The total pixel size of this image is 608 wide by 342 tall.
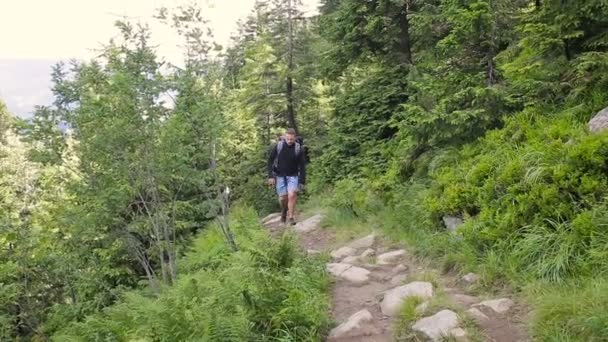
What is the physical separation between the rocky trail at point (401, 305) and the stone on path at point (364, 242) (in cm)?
36

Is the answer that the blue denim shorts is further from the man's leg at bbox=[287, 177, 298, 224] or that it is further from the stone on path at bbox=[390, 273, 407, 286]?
the stone on path at bbox=[390, 273, 407, 286]

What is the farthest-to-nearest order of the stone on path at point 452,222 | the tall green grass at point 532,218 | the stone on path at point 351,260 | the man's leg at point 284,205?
1. the man's leg at point 284,205
2. the stone on path at point 351,260
3. the stone on path at point 452,222
4. the tall green grass at point 532,218

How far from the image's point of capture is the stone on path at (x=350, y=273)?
563 centimetres

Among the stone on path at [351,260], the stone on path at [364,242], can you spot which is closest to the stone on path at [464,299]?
the stone on path at [351,260]

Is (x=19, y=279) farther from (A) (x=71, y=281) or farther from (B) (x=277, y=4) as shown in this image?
(B) (x=277, y=4)

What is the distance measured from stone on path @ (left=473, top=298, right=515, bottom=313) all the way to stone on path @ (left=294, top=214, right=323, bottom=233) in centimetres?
505

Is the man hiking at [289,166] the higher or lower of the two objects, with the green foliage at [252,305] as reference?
higher

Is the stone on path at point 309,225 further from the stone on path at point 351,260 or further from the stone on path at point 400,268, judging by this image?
the stone on path at point 400,268

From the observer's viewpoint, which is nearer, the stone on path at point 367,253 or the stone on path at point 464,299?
the stone on path at point 464,299

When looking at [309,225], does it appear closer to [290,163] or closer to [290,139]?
[290,163]

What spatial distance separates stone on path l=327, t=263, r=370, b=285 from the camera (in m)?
5.63

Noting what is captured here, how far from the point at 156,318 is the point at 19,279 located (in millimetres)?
7959

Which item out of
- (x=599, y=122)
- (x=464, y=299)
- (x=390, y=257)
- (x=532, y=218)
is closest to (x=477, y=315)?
(x=464, y=299)

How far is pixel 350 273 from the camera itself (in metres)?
5.82
